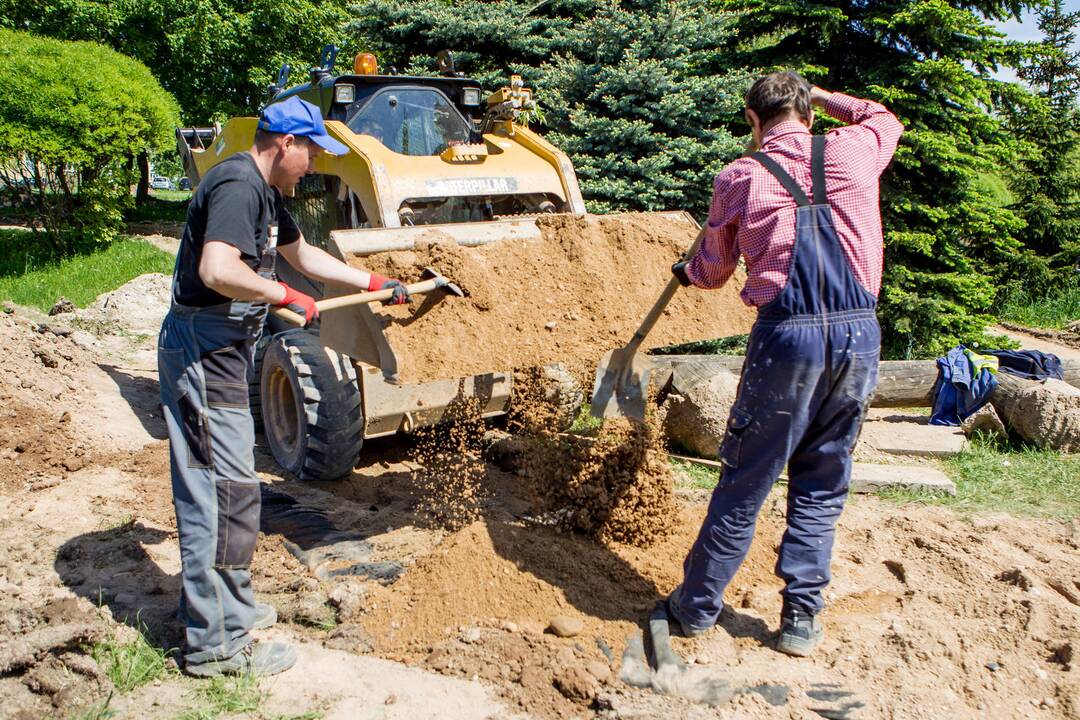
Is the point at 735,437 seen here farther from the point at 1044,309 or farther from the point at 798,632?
the point at 1044,309

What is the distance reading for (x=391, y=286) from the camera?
379cm

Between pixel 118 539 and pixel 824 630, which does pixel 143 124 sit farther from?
pixel 824 630

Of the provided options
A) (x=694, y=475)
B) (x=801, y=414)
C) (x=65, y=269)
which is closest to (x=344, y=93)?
(x=694, y=475)

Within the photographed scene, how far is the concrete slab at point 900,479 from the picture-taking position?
17.3 ft

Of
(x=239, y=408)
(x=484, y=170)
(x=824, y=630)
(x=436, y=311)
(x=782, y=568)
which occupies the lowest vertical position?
(x=824, y=630)

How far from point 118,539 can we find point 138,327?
5.78m

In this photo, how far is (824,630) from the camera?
11.7 ft

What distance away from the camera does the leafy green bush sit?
35.8 feet

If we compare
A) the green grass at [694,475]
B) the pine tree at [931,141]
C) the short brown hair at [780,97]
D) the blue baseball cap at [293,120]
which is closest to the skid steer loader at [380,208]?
the blue baseball cap at [293,120]

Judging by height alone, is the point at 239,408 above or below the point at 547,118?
below

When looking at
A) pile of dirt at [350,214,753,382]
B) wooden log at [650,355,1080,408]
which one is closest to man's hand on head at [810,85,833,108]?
pile of dirt at [350,214,753,382]

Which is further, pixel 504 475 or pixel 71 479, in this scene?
pixel 504 475

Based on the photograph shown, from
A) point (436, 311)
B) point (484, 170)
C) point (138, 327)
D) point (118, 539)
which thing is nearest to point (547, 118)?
point (484, 170)

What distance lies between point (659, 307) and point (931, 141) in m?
6.20
